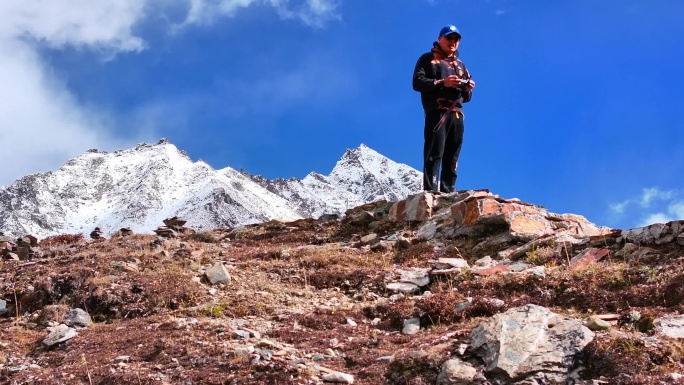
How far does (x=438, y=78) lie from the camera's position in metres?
15.7

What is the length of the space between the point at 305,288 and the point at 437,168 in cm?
631

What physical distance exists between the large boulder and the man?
29.6ft

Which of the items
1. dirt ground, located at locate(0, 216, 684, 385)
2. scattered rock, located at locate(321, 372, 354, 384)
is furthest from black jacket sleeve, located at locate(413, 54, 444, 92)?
scattered rock, located at locate(321, 372, 354, 384)

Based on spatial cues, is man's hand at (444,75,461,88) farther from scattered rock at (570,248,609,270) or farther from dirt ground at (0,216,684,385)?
scattered rock at (570,248,609,270)

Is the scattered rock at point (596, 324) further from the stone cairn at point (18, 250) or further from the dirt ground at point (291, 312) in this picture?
the stone cairn at point (18, 250)

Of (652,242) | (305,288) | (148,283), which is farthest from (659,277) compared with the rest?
(148,283)

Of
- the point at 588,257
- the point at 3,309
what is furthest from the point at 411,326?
the point at 3,309

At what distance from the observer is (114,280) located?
434 inches

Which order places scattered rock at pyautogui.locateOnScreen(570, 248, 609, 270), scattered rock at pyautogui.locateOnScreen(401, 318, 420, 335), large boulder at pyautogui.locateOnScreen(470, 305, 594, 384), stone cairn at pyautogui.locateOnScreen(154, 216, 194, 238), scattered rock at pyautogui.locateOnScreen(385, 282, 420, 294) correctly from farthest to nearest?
stone cairn at pyautogui.locateOnScreen(154, 216, 194, 238) → scattered rock at pyautogui.locateOnScreen(385, 282, 420, 294) → scattered rock at pyautogui.locateOnScreen(570, 248, 609, 270) → scattered rock at pyautogui.locateOnScreen(401, 318, 420, 335) → large boulder at pyautogui.locateOnScreen(470, 305, 594, 384)

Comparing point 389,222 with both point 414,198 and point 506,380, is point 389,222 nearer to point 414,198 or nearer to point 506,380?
point 414,198

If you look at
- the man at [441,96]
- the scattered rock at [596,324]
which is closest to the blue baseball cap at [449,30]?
the man at [441,96]

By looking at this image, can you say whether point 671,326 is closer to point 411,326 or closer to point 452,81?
point 411,326

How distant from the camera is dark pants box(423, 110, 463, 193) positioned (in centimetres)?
1571

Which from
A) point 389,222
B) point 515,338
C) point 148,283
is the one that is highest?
point 389,222
